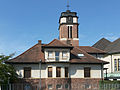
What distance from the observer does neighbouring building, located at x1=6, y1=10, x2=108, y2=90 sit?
31219 mm

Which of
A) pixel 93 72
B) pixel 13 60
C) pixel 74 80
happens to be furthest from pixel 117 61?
pixel 13 60

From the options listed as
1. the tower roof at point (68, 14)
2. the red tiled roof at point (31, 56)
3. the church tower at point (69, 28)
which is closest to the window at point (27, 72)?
the red tiled roof at point (31, 56)

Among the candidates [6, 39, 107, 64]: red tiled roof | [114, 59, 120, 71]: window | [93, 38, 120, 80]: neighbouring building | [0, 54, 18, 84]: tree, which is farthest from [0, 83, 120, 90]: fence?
[114, 59, 120, 71]: window

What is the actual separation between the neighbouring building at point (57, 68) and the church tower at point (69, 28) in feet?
66.7

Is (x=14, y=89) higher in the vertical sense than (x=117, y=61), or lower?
lower

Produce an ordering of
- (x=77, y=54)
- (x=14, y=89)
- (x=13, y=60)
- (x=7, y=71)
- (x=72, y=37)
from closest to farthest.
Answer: (x=7, y=71) < (x=14, y=89) < (x=13, y=60) < (x=77, y=54) < (x=72, y=37)

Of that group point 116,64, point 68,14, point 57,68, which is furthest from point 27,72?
point 68,14

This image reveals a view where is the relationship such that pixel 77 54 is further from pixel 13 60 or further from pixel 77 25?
pixel 77 25

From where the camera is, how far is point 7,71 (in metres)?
27.2

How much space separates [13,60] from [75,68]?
10.0 metres

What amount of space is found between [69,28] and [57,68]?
84.3 ft

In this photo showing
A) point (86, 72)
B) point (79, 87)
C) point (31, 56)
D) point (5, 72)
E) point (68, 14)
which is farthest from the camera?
point (68, 14)

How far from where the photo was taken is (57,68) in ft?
103

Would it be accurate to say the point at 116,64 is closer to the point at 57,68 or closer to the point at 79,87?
the point at 79,87
